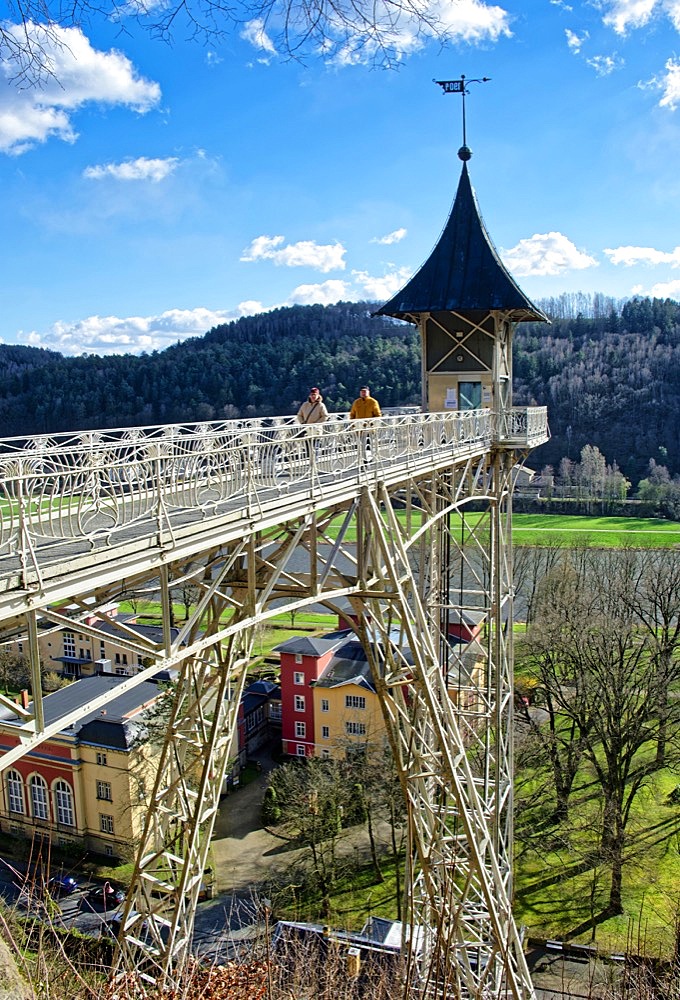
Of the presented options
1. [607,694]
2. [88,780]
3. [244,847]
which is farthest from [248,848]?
[607,694]

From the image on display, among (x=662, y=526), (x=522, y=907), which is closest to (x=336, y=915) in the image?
(x=522, y=907)

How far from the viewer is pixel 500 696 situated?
1206 centimetres

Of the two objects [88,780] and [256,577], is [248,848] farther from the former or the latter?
[256,577]

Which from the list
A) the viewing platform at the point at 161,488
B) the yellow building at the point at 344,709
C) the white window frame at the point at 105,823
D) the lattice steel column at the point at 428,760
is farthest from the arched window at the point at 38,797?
the viewing platform at the point at 161,488

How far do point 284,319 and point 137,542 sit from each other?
10010 centimetres

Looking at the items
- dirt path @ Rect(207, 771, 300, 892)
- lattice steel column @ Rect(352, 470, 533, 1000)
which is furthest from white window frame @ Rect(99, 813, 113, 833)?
lattice steel column @ Rect(352, 470, 533, 1000)

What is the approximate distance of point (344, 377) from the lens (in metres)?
76.7

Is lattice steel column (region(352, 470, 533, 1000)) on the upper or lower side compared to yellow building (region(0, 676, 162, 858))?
upper

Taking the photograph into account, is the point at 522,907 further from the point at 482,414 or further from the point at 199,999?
the point at 199,999

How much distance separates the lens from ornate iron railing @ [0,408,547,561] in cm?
476

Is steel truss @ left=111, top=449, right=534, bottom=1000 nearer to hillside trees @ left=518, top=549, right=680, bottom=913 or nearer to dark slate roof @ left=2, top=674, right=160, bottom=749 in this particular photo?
hillside trees @ left=518, top=549, right=680, bottom=913

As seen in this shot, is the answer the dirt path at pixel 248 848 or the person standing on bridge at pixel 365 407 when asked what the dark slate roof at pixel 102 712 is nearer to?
the dirt path at pixel 248 848

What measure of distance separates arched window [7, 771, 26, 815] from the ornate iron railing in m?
23.5

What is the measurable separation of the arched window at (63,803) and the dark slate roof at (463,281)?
22731mm
